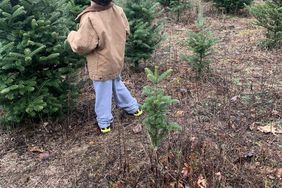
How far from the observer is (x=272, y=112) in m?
5.78

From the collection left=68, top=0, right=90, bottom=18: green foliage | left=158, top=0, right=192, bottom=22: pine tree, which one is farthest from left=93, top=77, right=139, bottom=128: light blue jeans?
left=158, top=0, right=192, bottom=22: pine tree

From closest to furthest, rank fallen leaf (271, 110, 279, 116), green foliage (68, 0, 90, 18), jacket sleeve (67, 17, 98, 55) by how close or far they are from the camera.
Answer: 1. jacket sleeve (67, 17, 98, 55)
2. fallen leaf (271, 110, 279, 116)
3. green foliage (68, 0, 90, 18)

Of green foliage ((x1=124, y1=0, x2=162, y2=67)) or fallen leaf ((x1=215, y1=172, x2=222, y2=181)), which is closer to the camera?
fallen leaf ((x1=215, y1=172, x2=222, y2=181))

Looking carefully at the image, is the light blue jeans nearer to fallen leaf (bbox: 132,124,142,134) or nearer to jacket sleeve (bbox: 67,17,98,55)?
fallen leaf (bbox: 132,124,142,134)

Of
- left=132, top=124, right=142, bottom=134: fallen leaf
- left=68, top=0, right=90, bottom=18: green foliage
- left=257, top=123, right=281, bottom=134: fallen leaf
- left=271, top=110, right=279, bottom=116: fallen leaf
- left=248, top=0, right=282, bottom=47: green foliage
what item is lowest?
left=132, top=124, right=142, bottom=134: fallen leaf

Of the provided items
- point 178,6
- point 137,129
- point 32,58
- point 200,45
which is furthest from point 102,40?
point 178,6

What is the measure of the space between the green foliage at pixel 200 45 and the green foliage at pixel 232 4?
163 inches

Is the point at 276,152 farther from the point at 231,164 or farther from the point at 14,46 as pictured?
the point at 14,46

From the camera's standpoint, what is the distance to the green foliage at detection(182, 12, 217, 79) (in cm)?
649

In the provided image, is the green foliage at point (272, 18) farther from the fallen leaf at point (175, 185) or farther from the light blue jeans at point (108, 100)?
the fallen leaf at point (175, 185)

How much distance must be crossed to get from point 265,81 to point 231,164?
2.60 m

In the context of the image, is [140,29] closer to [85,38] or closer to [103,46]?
[103,46]

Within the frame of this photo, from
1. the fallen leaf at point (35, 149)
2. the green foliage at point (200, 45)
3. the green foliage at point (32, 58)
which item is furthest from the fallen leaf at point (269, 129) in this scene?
the fallen leaf at point (35, 149)

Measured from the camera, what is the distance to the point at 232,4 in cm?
1057
